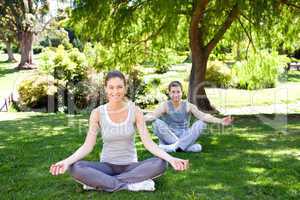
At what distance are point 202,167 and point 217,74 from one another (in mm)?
19313

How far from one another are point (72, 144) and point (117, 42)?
7.43 m

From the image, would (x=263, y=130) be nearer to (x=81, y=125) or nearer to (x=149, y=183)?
(x=81, y=125)

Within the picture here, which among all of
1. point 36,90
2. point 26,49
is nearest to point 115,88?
point 36,90

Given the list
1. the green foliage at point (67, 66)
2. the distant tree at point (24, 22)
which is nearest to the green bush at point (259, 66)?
the green foliage at point (67, 66)

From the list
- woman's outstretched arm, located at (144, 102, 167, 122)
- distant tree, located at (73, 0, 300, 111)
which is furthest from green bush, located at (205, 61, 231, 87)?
woman's outstretched arm, located at (144, 102, 167, 122)

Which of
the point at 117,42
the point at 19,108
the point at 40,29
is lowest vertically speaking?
the point at 19,108

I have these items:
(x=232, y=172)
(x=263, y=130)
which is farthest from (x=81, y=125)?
(x=232, y=172)

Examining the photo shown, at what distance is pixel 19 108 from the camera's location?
1884 centimetres

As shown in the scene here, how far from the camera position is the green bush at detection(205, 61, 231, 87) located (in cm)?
2532

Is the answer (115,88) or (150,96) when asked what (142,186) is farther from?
(150,96)

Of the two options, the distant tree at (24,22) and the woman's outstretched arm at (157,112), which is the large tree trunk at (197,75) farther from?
the distant tree at (24,22)

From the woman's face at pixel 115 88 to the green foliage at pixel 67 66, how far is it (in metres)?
14.0

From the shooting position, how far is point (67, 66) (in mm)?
18953

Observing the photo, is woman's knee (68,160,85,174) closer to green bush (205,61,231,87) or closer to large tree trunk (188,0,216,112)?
large tree trunk (188,0,216,112)
